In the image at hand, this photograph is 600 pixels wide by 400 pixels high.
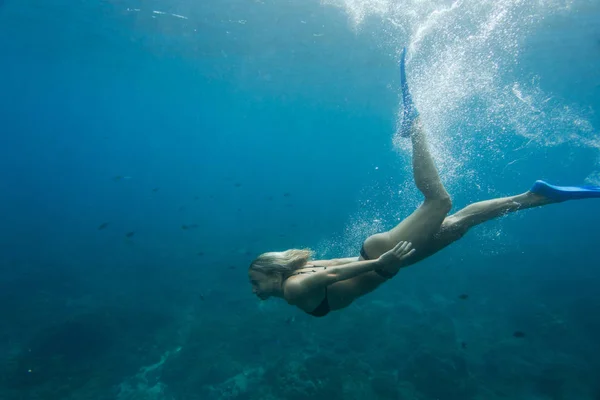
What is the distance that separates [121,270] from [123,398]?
421 inches

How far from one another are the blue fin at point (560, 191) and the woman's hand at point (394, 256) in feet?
7.59

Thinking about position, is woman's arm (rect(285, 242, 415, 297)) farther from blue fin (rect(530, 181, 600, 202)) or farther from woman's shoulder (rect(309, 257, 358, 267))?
blue fin (rect(530, 181, 600, 202))

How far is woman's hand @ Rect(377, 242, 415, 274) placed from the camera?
3523 mm

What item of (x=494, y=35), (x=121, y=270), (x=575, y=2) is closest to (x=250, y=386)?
(x=121, y=270)

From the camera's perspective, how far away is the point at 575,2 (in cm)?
1738

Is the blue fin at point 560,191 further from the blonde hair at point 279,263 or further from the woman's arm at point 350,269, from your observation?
the blonde hair at point 279,263

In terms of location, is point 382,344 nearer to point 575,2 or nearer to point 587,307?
point 587,307

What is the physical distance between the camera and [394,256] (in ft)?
11.6

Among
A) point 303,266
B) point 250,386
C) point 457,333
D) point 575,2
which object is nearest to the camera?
point 303,266

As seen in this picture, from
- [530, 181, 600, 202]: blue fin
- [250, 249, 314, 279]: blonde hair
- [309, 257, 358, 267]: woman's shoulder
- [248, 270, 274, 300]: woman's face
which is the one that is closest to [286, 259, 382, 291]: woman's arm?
[250, 249, 314, 279]: blonde hair

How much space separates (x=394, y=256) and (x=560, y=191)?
282 centimetres

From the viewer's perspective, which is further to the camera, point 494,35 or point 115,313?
point 494,35

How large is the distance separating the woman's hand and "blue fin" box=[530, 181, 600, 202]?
91.1 inches

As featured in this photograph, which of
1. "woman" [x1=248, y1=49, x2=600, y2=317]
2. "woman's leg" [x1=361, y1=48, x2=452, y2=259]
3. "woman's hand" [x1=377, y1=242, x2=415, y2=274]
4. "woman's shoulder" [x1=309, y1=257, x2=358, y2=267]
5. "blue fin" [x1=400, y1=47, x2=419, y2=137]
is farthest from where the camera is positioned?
"blue fin" [x1=400, y1=47, x2=419, y2=137]
